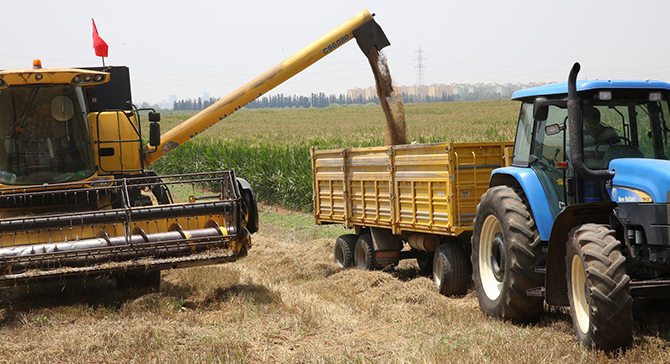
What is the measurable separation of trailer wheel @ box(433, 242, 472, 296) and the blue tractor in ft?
4.28

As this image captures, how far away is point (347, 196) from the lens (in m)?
10.8

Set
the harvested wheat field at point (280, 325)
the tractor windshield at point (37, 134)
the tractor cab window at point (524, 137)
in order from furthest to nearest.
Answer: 1. the tractor windshield at point (37, 134)
2. the tractor cab window at point (524, 137)
3. the harvested wheat field at point (280, 325)

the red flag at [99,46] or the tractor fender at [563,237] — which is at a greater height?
the red flag at [99,46]

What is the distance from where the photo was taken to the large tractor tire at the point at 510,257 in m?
5.91

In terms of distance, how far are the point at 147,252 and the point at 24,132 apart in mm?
2506

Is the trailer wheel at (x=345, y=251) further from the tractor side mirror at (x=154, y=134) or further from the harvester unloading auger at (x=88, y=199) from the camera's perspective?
the tractor side mirror at (x=154, y=134)

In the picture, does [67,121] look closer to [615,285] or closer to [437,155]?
[437,155]

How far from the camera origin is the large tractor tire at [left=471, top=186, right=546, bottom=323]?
591 centimetres

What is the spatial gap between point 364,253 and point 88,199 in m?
3.87

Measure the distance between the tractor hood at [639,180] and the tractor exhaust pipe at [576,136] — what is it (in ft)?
0.32

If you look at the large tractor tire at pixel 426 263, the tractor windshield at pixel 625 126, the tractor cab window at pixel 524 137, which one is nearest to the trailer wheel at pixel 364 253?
the large tractor tire at pixel 426 263

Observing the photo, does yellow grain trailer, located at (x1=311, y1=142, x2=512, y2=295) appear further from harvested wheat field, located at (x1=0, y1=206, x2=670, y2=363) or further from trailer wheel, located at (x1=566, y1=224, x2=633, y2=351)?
trailer wheel, located at (x1=566, y1=224, x2=633, y2=351)

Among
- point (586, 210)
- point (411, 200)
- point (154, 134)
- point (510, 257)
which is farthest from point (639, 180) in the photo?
point (154, 134)

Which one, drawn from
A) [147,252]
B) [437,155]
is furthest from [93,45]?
[437,155]
